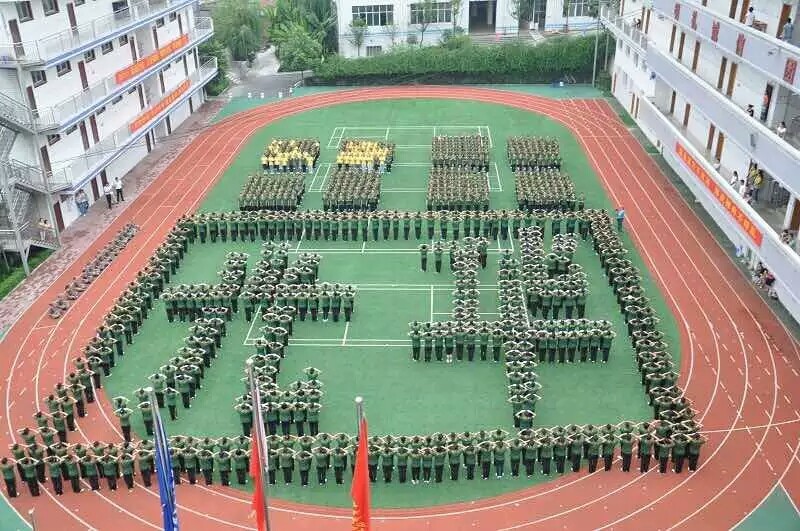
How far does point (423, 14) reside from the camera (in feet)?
184

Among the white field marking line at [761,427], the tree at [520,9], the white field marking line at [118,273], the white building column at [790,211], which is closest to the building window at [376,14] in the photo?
the tree at [520,9]

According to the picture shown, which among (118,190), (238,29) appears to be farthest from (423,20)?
(118,190)

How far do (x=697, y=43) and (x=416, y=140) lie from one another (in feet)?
49.9

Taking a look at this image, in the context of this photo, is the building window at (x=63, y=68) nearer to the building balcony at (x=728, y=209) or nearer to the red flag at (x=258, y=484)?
the red flag at (x=258, y=484)

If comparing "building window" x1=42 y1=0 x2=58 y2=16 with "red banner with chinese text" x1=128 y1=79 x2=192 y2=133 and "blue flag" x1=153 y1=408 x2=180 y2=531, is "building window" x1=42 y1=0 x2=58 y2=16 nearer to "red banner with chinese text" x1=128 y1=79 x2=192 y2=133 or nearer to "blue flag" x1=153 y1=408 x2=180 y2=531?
"red banner with chinese text" x1=128 y1=79 x2=192 y2=133

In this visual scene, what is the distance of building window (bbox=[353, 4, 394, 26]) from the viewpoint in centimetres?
5562

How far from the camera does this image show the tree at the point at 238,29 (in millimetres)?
54812

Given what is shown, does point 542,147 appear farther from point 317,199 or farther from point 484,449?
point 484,449

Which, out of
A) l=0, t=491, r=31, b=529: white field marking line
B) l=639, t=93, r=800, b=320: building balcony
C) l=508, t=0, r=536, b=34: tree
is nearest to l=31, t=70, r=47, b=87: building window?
l=0, t=491, r=31, b=529: white field marking line

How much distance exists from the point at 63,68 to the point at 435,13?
32.7 m

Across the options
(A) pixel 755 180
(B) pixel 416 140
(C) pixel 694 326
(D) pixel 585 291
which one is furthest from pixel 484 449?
(B) pixel 416 140

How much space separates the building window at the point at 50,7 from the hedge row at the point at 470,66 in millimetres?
24025

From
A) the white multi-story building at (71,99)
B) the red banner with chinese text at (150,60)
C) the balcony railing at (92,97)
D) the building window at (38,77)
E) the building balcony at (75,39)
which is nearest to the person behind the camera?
the building balcony at (75,39)

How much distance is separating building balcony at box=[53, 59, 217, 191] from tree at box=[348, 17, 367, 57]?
1532 centimetres
